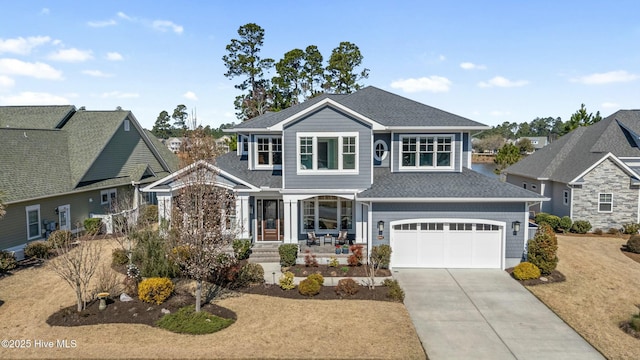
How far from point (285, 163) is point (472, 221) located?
8.61 m

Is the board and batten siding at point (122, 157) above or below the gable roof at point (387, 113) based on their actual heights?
below

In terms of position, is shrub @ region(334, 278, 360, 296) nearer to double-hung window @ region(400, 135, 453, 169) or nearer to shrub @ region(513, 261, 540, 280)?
shrub @ region(513, 261, 540, 280)

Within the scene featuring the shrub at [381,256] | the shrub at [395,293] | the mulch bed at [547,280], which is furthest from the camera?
the shrub at [381,256]

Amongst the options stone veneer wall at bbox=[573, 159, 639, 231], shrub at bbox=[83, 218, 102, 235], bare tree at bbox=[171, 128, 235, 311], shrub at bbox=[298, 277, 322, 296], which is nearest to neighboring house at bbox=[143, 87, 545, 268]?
bare tree at bbox=[171, 128, 235, 311]

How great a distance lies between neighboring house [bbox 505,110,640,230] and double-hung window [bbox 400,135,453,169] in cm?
986

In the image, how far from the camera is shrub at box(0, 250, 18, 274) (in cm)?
1556

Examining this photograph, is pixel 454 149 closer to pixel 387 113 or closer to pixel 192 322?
pixel 387 113

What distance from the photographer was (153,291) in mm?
12344

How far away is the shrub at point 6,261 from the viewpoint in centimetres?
1556

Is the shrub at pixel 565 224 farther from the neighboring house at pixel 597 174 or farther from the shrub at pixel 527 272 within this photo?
the shrub at pixel 527 272

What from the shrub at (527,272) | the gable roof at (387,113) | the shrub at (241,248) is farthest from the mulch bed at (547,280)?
the shrub at (241,248)

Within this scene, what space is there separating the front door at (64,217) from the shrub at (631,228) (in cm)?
3179

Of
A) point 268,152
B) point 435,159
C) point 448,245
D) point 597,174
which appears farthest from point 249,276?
point 597,174

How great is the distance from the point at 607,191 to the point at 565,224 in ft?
10.5
